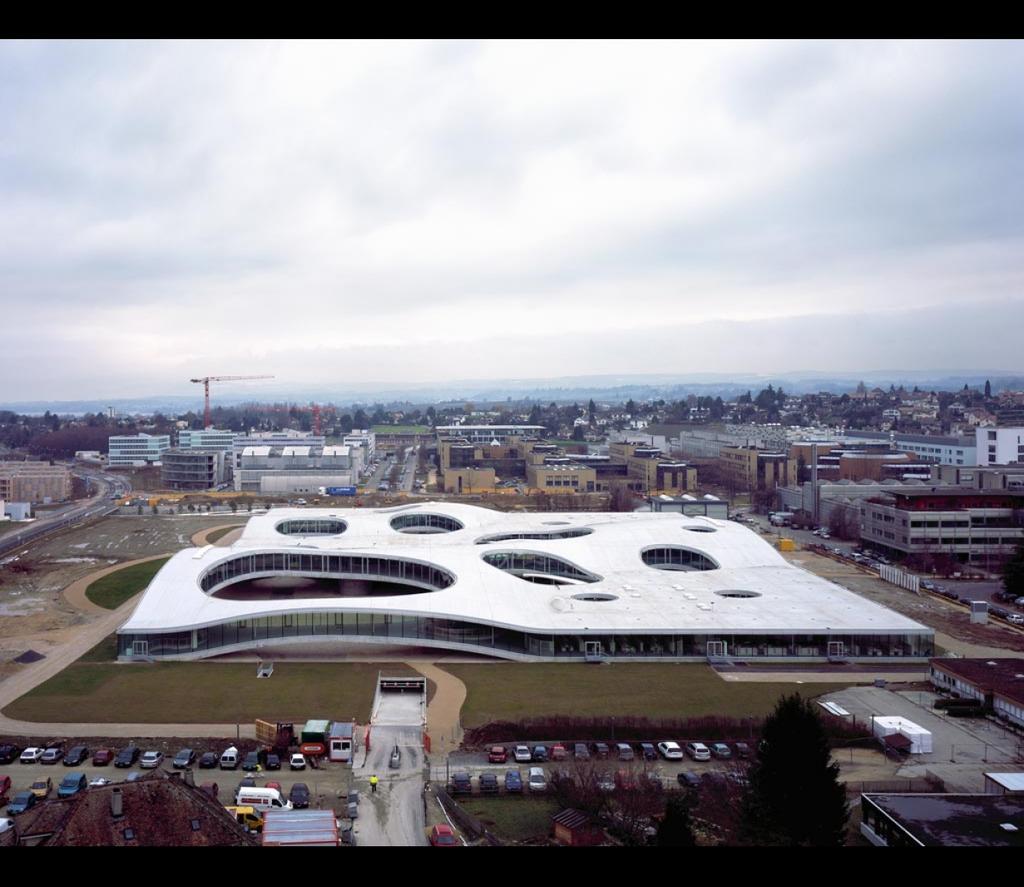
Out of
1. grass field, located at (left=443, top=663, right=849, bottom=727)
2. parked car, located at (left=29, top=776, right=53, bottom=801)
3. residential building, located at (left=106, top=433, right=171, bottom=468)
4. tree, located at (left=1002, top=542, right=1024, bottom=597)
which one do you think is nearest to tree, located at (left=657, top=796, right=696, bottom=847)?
grass field, located at (left=443, top=663, right=849, bottom=727)

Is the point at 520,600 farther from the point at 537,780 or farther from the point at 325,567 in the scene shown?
the point at 537,780

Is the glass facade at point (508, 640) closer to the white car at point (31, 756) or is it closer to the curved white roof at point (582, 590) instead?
the curved white roof at point (582, 590)

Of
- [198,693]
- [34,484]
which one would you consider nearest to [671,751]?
[198,693]

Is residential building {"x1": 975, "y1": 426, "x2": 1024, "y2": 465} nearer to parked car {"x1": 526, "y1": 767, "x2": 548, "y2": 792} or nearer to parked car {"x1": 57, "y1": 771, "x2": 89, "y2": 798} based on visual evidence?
parked car {"x1": 526, "y1": 767, "x2": 548, "y2": 792}

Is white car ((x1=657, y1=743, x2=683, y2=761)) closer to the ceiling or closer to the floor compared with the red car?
closer to the floor

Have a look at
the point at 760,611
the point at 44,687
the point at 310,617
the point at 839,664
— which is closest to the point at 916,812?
the point at 839,664

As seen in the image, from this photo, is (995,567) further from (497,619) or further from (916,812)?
(916,812)
